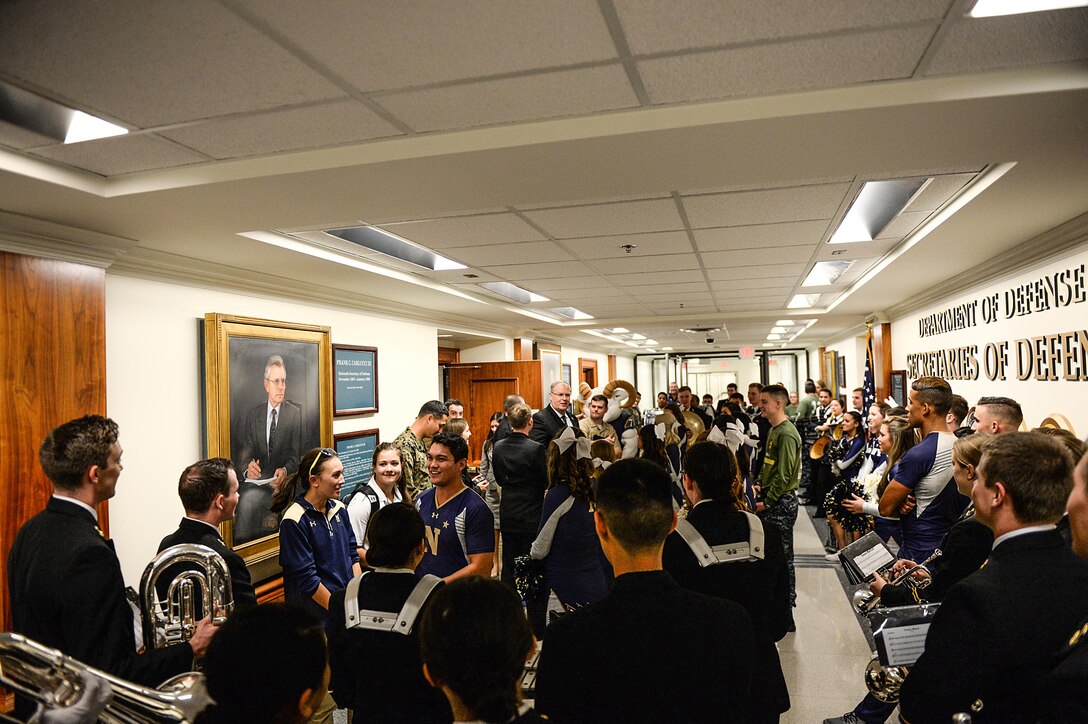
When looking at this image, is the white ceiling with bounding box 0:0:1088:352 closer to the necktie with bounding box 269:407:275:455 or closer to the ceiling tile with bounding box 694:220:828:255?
the ceiling tile with bounding box 694:220:828:255

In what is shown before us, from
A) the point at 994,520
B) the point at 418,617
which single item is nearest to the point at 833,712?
the point at 994,520

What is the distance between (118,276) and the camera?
3625 mm

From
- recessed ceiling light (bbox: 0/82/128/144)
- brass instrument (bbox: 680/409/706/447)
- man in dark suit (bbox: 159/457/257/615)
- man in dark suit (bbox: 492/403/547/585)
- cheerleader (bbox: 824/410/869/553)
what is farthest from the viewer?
brass instrument (bbox: 680/409/706/447)

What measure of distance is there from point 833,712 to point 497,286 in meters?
4.51

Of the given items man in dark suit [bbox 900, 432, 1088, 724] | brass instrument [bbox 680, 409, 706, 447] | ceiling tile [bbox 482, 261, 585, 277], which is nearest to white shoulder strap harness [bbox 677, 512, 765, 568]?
man in dark suit [bbox 900, 432, 1088, 724]

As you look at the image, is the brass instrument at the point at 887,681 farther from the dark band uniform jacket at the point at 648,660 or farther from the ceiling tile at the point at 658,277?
the ceiling tile at the point at 658,277

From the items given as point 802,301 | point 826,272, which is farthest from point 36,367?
point 802,301

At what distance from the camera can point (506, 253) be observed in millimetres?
4453

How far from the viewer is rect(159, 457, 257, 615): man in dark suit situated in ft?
→ 7.13

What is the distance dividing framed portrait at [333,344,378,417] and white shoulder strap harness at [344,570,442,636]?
404 centimetres

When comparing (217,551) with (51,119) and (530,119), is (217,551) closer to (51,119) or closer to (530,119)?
(51,119)

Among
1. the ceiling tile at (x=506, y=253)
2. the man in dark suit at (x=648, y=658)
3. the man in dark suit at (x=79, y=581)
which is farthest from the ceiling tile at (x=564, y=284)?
the man in dark suit at (x=648, y=658)

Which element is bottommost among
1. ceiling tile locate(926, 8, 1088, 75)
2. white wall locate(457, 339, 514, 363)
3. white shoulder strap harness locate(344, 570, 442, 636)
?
white shoulder strap harness locate(344, 570, 442, 636)

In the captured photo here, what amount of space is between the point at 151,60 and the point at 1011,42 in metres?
2.37
